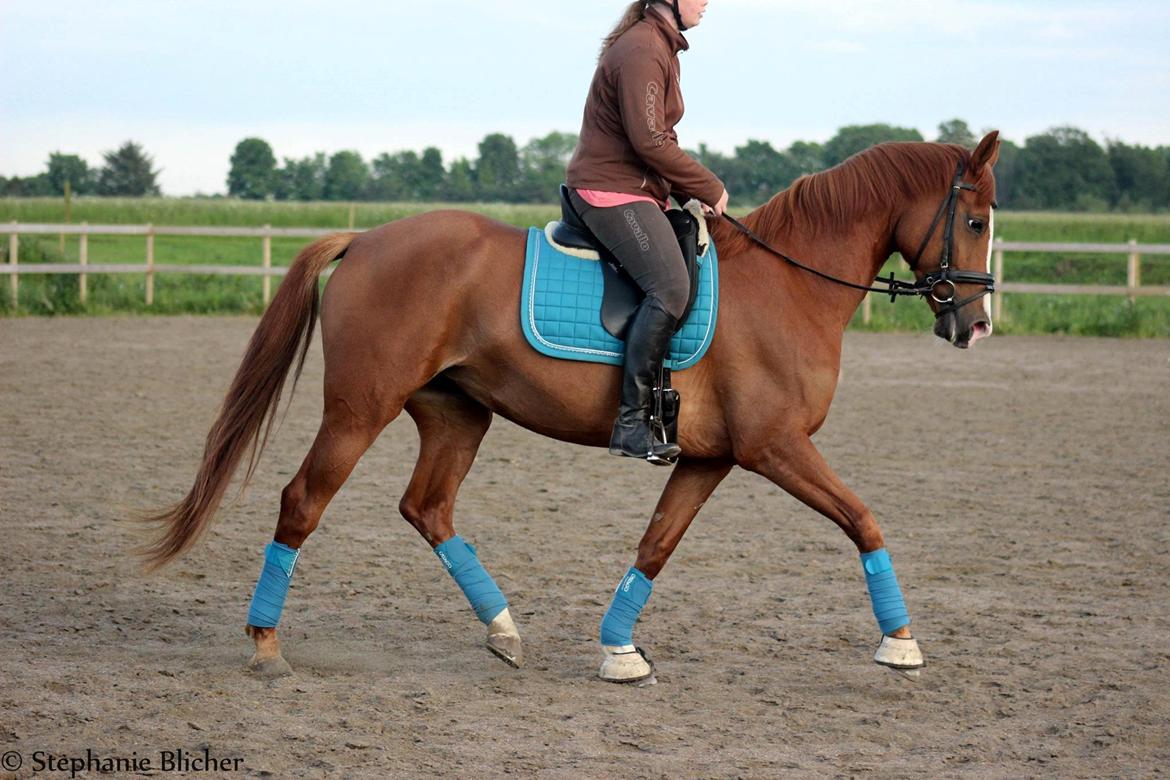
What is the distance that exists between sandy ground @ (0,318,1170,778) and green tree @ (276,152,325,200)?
195 ft

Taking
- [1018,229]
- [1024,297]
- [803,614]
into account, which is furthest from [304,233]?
[1018,229]

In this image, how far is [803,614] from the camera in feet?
19.6

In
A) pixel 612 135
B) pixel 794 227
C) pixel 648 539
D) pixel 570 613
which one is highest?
pixel 612 135

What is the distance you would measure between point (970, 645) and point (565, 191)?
2.54 meters

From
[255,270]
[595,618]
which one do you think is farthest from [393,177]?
[595,618]

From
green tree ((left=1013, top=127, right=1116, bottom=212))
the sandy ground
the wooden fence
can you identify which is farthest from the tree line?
the sandy ground

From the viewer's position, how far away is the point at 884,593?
4.94 metres

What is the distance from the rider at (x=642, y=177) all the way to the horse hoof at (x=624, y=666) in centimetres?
76

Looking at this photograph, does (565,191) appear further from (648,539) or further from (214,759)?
(214,759)

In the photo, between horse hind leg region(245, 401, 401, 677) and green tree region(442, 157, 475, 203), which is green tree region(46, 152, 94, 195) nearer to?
green tree region(442, 157, 475, 203)

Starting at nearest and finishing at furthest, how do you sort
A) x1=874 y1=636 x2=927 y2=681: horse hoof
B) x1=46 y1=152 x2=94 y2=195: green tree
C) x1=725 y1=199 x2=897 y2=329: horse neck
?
1. x1=874 y1=636 x2=927 y2=681: horse hoof
2. x1=725 y1=199 x2=897 y2=329: horse neck
3. x1=46 y1=152 x2=94 y2=195: green tree

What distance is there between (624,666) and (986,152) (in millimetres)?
2436

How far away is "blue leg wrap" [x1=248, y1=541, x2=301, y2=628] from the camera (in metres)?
5.01

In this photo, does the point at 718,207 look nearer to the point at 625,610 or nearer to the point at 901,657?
the point at 625,610
